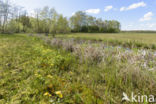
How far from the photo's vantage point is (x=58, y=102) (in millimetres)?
1334

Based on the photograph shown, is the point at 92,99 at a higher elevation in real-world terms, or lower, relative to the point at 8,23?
lower

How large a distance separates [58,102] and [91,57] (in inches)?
71.5

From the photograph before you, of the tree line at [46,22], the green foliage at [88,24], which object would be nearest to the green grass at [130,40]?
the tree line at [46,22]

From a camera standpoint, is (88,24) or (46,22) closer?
(46,22)

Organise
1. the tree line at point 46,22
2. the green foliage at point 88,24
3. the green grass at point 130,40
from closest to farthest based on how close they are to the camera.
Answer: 1. the green grass at point 130,40
2. the tree line at point 46,22
3. the green foliage at point 88,24

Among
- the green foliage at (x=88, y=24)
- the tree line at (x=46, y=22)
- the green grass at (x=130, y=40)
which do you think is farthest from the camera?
the green foliage at (x=88, y=24)

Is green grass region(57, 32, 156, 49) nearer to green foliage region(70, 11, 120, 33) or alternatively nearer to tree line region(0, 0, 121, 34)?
tree line region(0, 0, 121, 34)

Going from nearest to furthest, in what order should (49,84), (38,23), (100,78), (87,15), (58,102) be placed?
(58,102) → (49,84) → (100,78) → (38,23) → (87,15)

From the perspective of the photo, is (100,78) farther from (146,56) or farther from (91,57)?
(146,56)

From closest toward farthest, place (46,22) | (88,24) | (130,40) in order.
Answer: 1. (130,40)
2. (46,22)
3. (88,24)

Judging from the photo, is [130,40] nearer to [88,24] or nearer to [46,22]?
[46,22]

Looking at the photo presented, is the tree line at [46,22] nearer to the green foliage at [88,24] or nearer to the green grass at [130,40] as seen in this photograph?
the green foliage at [88,24]

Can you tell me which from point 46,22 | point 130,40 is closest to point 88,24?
point 46,22

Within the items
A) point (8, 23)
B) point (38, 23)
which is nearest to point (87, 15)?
point (38, 23)
